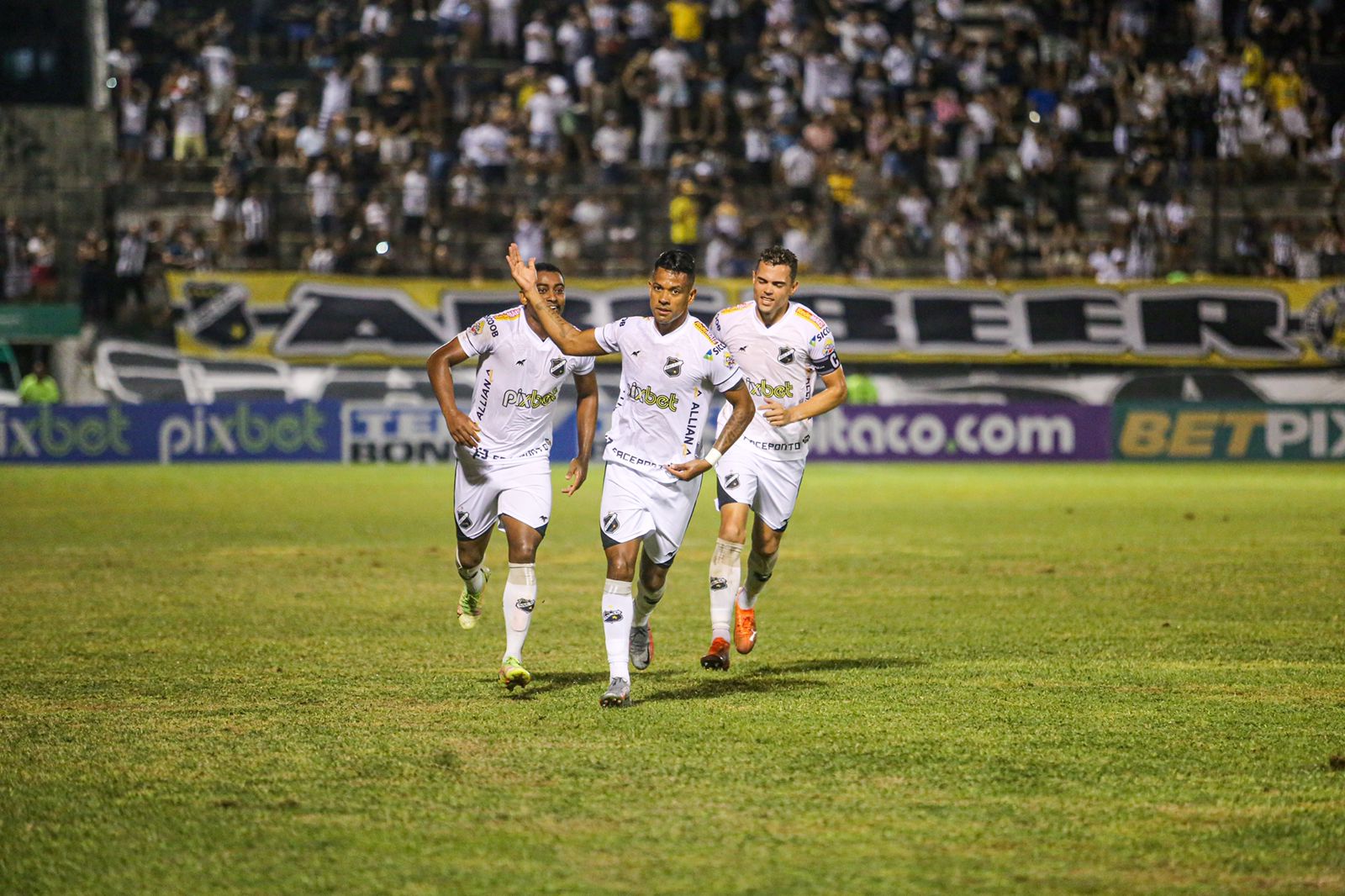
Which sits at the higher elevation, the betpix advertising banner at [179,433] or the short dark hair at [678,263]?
the short dark hair at [678,263]

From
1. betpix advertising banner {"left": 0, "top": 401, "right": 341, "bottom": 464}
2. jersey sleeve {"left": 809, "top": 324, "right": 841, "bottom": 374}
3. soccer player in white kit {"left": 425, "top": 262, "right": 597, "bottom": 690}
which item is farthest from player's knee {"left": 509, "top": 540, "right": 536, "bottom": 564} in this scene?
betpix advertising banner {"left": 0, "top": 401, "right": 341, "bottom": 464}

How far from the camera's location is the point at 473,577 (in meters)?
9.90

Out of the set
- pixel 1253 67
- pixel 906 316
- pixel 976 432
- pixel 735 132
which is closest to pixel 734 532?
pixel 906 316

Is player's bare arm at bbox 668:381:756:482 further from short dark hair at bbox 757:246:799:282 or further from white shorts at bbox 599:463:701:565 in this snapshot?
short dark hair at bbox 757:246:799:282

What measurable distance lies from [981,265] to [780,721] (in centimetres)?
2290

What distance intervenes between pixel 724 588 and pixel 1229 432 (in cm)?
2167

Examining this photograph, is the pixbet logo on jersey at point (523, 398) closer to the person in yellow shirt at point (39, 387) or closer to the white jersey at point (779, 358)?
the white jersey at point (779, 358)

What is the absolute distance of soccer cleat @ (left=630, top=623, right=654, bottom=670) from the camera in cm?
888

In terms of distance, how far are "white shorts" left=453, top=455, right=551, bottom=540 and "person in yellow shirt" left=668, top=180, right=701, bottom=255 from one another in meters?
19.8

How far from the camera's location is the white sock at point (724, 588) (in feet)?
31.4

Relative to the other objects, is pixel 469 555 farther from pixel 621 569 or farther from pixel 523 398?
pixel 621 569

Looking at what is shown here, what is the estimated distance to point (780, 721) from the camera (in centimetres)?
769

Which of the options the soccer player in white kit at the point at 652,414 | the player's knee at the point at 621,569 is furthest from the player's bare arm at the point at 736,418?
the player's knee at the point at 621,569

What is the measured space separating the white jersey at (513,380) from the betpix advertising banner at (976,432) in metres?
20.5
